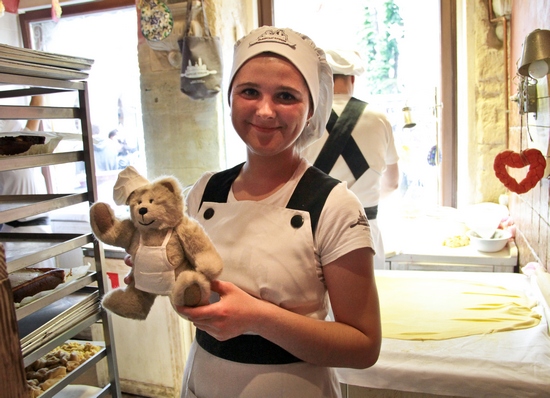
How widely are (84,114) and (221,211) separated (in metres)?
0.79

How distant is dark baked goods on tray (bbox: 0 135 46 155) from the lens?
4.38 ft

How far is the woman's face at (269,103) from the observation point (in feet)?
2.99

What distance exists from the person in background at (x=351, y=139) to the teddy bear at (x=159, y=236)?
1365 mm

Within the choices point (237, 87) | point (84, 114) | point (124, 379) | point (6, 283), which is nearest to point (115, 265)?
point (124, 379)

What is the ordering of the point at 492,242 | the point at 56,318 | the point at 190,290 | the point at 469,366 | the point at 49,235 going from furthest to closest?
the point at 492,242 → the point at 49,235 → the point at 56,318 → the point at 469,366 → the point at 190,290

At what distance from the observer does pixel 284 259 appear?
91 cm

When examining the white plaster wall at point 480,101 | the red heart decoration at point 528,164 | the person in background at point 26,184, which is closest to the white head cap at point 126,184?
the red heart decoration at point 528,164

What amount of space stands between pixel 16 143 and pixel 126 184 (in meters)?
0.72

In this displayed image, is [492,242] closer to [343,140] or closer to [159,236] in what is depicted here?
[343,140]

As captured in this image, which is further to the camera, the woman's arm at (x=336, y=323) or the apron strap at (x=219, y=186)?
the apron strap at (x=219, y=186)

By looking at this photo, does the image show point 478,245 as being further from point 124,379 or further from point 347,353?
point 124,379

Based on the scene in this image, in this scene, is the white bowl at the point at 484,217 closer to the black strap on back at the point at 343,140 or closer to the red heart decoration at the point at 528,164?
the black strap on back at the point at 343,140

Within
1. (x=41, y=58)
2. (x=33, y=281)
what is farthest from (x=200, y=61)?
(x=33, y=281)

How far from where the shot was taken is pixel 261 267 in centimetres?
92
